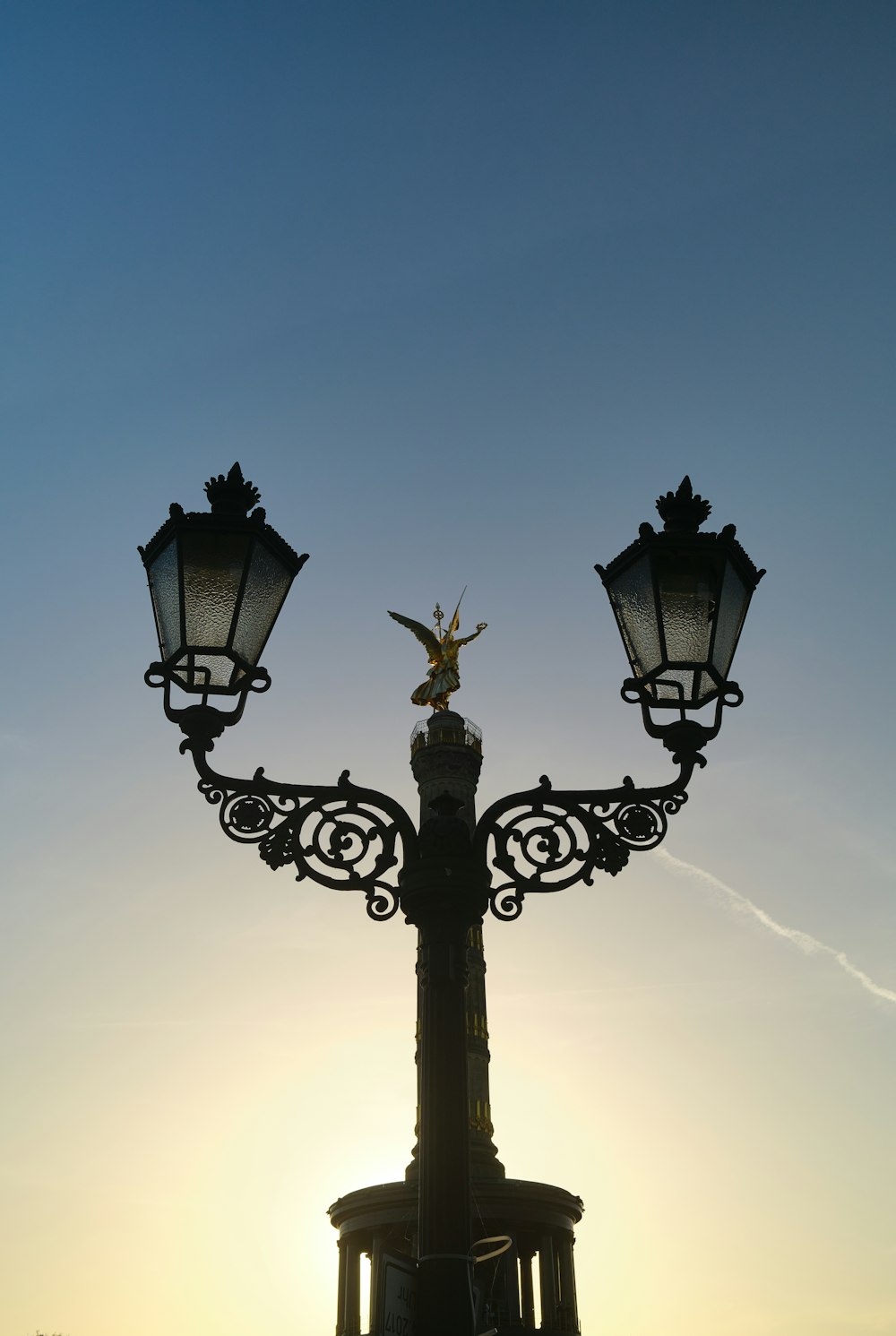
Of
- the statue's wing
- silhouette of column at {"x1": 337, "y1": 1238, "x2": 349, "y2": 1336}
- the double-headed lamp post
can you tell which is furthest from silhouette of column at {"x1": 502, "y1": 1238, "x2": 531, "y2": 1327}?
the double-headed lamp post

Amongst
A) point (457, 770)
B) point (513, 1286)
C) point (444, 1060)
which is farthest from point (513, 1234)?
Result: point (444, 1060)

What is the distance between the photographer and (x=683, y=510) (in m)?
5.14

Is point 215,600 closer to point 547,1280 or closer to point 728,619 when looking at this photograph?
point 728,619

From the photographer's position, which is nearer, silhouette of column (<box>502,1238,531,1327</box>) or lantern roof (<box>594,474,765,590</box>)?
lantern roof (<box>594,474,765,590</box>)

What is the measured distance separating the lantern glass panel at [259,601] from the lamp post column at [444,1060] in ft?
3.13

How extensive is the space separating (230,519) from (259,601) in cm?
34

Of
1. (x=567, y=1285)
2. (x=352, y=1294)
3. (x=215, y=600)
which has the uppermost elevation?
(x=567, y=1285)

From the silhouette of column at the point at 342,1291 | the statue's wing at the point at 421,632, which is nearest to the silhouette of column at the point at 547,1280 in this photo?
the silhouette of column at the point at 342,1291

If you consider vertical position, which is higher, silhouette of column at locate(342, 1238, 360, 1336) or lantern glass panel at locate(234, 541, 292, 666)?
silhouette of column at locate(342, 1238, 360, 1336)

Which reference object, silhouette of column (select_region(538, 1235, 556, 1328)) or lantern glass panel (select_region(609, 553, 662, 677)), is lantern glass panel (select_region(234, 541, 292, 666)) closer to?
lantern glass panel (select_region(609, 553, 662, 677))

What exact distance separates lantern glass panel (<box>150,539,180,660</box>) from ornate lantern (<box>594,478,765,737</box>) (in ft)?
5.89

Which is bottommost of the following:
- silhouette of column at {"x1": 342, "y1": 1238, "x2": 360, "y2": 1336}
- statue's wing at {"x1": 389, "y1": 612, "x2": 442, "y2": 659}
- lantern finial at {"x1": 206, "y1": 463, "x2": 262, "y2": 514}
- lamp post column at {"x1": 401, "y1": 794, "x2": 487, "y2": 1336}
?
lamp post column at {"x1": 401, "y1": 794, "x2": 487, "y2": 1336}

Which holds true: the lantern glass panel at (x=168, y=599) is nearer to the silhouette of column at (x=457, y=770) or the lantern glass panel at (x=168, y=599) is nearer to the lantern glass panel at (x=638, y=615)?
the lantern glass panel at (x=638, y=615)

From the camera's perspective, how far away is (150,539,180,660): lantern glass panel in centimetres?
473
